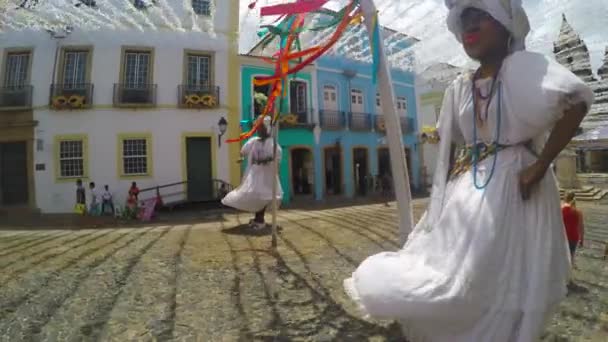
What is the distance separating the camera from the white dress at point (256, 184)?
18.9 feet

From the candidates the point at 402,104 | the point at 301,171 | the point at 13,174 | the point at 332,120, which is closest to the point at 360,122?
the point at 332,120

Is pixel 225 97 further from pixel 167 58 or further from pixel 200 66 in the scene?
pixel 167 58

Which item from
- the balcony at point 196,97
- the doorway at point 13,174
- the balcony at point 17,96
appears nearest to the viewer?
the balcony at point 17,96

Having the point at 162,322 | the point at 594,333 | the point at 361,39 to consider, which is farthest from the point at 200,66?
the point at 594,333

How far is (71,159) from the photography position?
13.7 m

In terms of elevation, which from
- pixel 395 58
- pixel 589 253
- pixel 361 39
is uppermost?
pixel 361 39

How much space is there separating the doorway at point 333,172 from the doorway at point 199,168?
6988mm

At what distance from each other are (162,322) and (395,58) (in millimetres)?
3339

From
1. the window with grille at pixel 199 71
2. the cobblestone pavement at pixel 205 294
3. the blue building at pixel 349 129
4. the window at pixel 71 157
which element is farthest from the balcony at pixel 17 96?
the blue building at pixel 349 129

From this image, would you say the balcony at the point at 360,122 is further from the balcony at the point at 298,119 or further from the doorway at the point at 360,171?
the balcony at the point at 298,119

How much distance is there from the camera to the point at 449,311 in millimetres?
1260

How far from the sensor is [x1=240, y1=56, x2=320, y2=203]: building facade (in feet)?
52.5

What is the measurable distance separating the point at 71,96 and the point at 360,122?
13.3m

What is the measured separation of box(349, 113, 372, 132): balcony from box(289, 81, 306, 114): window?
9.46 feet
